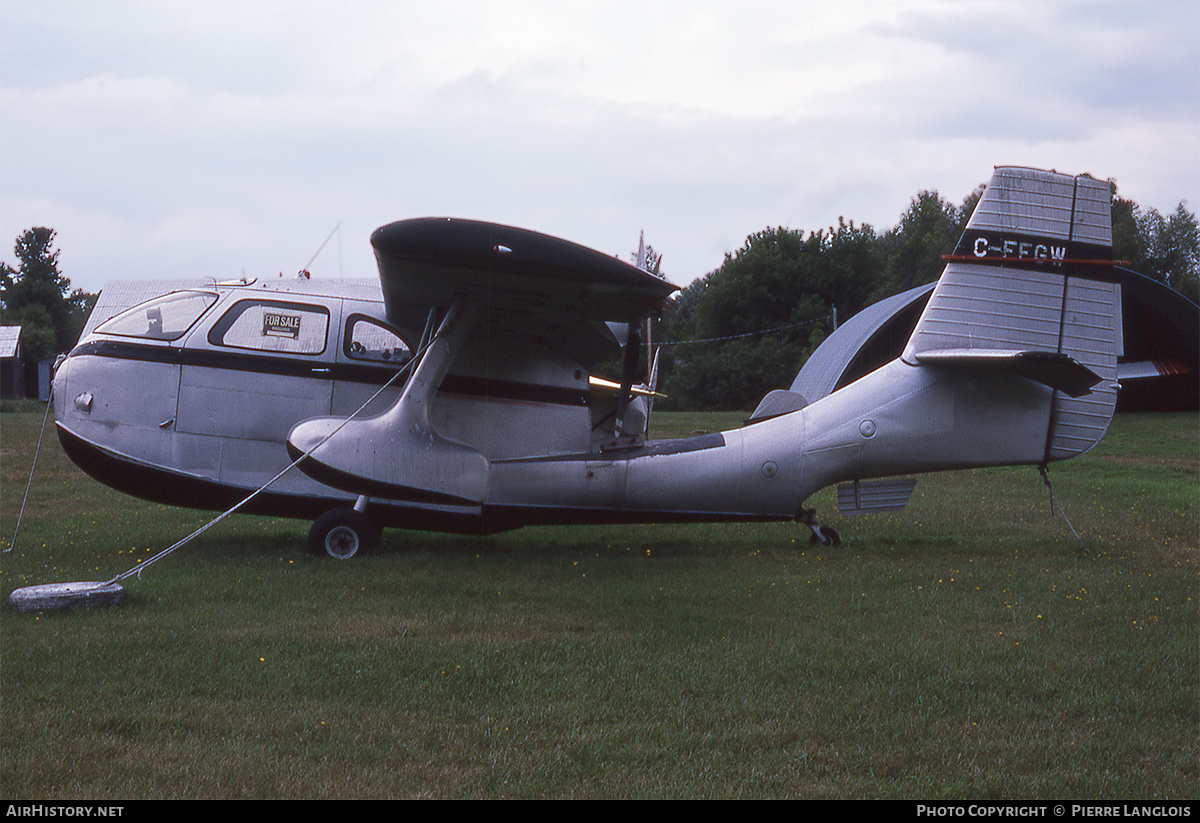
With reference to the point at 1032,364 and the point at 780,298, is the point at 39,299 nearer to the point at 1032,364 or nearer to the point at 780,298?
the point at 780,298

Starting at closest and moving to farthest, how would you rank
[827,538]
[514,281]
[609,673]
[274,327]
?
[609,673]
[514,281]
[274,327]
[827,538]

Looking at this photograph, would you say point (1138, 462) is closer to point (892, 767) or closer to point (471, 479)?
point (471, 479)

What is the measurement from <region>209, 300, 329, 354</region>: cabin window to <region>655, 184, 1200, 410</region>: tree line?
41459 mm

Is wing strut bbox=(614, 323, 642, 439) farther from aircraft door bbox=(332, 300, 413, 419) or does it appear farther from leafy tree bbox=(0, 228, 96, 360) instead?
leafy tree bbox=(0, 228, 96, 360)

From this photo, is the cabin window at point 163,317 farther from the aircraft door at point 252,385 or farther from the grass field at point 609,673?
the grass field at point 609,673

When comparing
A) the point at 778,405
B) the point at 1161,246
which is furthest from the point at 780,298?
the point at 778,405

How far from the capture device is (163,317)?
8.36 meters

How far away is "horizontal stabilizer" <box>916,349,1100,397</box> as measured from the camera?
769 centimetres

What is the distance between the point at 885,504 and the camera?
8562mm

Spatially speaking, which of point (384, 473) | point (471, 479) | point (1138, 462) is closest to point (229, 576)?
point (384, 473)

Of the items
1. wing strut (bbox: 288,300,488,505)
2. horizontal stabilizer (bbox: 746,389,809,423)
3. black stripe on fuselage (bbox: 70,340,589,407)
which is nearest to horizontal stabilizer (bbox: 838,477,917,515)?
horizontal stabilizer (bbox: 746,389,809,423)

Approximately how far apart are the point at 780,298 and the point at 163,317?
50.4 metres

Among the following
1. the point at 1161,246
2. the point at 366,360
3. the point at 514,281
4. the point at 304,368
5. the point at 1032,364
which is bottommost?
the point at 304,368

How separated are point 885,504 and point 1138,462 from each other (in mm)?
13337
